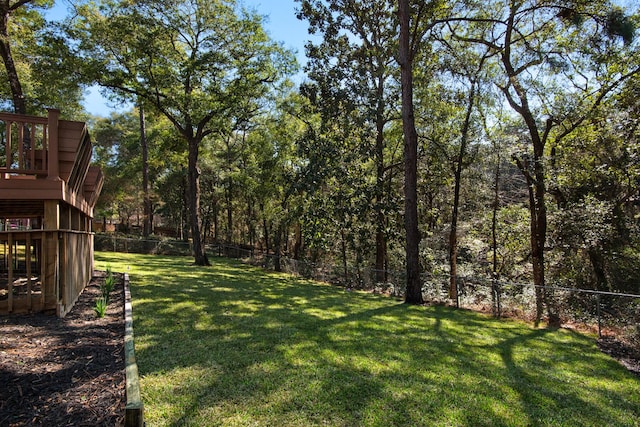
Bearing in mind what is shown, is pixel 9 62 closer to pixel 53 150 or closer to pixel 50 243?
pixel 53 150

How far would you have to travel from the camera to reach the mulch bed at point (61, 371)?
2592 millimetres

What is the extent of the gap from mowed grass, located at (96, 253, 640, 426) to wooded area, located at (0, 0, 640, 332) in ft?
11.0

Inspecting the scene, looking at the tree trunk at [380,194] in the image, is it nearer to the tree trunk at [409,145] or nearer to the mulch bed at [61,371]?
the tree trunk at [409,145]

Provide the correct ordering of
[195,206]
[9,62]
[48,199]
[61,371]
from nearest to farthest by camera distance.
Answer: [61,371] < [48,199] < [9,62] < [195,206]

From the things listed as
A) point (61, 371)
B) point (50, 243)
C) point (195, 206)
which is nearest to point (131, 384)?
point (61, 371)

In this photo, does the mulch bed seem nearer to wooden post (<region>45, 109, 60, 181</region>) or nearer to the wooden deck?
the wooden deck

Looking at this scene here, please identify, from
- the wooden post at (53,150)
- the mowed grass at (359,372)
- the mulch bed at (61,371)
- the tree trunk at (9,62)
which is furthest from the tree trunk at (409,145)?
the tree trunk at (9,62)

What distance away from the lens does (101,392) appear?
2951mm

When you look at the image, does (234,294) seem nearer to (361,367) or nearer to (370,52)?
(361,367)

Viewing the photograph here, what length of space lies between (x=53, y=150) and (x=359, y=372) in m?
5.18

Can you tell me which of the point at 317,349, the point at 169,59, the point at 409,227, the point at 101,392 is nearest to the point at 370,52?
the point at 409,227

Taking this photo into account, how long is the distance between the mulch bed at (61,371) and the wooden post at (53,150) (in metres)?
2.09

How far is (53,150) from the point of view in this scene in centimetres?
498

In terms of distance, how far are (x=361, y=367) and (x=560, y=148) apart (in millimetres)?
10953
